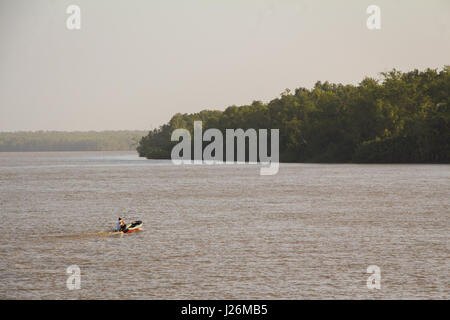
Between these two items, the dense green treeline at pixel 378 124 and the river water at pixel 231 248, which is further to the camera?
the dense green treeline at pixel 378 124

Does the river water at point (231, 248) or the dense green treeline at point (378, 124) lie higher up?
the dense green treeline at point (378, 124)

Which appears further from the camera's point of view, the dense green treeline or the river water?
the dense green treeline

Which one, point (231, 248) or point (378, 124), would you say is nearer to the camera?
point (231, 248)

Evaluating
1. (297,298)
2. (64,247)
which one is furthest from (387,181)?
(297,298)

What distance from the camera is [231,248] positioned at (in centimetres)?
2828

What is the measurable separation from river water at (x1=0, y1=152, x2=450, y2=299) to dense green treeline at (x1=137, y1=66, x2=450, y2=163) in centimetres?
6607

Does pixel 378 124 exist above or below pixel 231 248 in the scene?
above

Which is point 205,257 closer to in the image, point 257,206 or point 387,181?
point 257,206

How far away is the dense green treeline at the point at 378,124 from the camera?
118 meters

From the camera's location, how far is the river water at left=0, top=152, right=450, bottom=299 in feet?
68.3

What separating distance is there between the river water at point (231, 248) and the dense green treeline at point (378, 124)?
2601 inches

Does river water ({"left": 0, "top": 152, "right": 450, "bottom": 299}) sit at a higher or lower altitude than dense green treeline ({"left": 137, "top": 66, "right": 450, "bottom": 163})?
lower

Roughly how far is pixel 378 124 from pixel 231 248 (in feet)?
357

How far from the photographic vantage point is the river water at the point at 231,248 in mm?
20812
